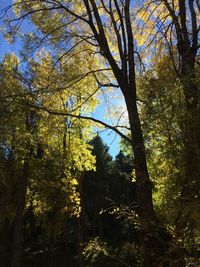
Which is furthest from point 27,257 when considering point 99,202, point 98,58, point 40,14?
point 40,14

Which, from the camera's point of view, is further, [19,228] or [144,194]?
[19,228]

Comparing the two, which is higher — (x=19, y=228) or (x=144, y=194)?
(x=19, y=228)

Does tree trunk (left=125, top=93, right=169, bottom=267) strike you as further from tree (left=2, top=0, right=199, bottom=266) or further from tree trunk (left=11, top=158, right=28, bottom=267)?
tree trunk (left=11, top=158, right=28, bottom=267)

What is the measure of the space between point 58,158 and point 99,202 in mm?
22503

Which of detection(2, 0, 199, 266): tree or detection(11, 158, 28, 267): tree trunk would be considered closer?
detection(2, 0, 199, 266): tree

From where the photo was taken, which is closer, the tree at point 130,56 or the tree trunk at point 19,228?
the tree at point 130,56

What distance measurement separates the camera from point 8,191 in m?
20.3

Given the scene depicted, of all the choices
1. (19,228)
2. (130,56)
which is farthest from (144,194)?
(19,228)

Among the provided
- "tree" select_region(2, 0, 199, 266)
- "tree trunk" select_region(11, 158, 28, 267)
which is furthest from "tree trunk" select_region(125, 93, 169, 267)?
"tree trunk" select_region(11, 158, 28, 267)

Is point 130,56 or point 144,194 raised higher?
point 130,56

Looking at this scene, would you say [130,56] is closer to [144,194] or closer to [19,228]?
[144,194]

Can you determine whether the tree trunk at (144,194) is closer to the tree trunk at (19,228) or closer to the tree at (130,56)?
the tree at (130,56)

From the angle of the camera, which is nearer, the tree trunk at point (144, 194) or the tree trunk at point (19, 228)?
the tree trunk at point (144, 194)

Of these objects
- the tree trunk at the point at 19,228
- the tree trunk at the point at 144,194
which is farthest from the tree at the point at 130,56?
the tree trunk at the point at 19,228
